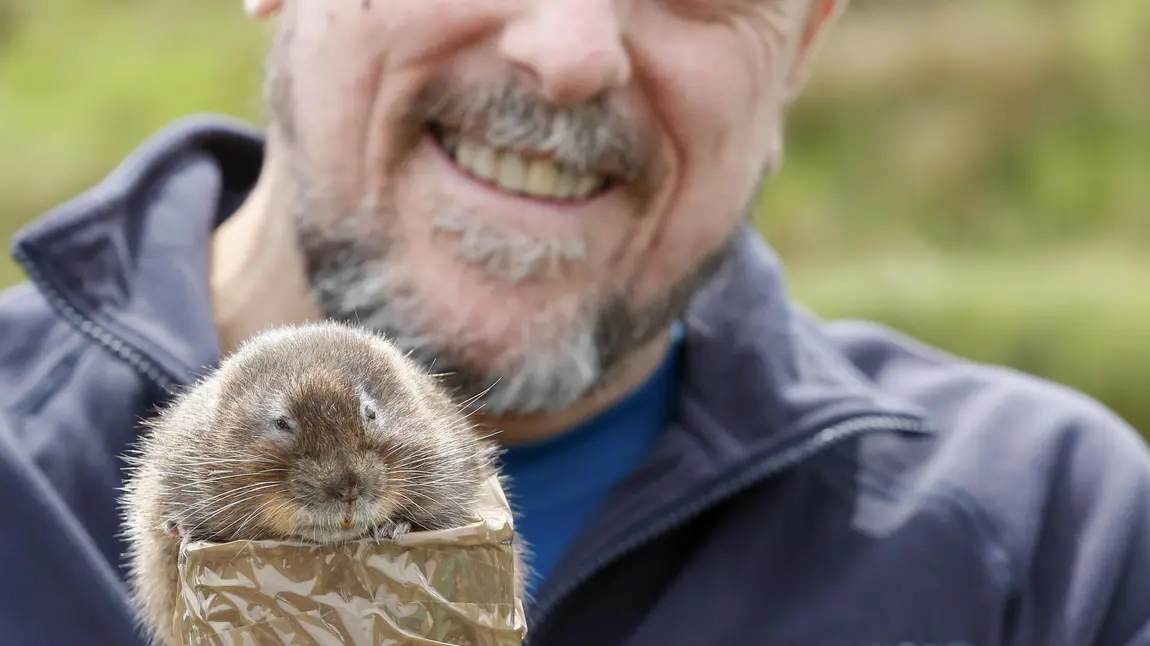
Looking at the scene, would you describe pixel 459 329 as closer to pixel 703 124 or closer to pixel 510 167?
pixel 510 167

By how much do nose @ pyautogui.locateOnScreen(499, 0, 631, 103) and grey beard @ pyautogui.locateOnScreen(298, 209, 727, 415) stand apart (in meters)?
0.21

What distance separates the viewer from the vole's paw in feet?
3.25

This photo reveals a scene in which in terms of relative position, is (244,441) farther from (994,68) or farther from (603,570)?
(994,68)

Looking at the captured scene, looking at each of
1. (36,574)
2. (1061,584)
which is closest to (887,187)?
(1061,584)

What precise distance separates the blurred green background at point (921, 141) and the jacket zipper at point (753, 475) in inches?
108

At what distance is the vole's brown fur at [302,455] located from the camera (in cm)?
97

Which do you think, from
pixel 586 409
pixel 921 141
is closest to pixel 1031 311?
pixel 921 141

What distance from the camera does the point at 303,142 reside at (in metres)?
1.69

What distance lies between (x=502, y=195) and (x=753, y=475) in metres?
0.54

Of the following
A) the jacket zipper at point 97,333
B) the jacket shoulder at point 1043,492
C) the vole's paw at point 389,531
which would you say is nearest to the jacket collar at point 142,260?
the jacket zipper at point 97,333

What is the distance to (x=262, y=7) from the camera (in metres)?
1.80

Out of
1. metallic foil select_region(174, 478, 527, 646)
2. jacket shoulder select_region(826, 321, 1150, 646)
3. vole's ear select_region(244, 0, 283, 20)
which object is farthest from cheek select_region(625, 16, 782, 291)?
metallic foil select_region(174, 478, 527, 646)

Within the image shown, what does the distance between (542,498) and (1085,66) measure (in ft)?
14.7

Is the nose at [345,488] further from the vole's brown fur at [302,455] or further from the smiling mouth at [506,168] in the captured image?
the smiling mouth at [506,168]
